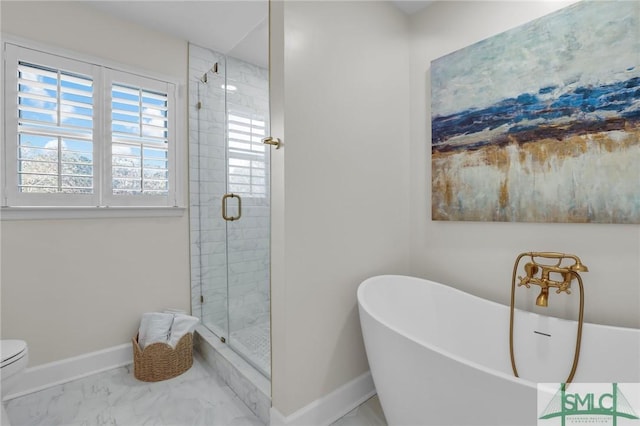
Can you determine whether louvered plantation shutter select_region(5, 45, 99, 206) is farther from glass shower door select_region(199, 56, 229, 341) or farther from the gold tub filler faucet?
the gold tub filler faucet

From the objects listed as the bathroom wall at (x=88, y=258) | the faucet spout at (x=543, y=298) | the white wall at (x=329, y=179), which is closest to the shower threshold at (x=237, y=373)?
the white wall at (x=329, y=179)

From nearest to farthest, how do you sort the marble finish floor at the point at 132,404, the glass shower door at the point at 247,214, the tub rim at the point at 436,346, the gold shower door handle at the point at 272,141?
the tub rim at the point at 436,346 → the gold shower door handle at the point at 272,141 → the marble finish floor at the point at 132,404 → the glass shower door at the point at 247,214

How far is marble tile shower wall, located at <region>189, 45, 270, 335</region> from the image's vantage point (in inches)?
79.6

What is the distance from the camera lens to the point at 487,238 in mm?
1848

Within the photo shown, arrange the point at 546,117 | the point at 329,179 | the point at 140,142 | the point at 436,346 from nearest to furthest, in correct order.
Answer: the point at 436,346 → the point at 546,117 → the point at 329,179 → the point at 140,142

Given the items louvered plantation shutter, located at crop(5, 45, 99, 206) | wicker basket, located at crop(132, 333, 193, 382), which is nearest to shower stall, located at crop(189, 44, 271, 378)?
wicker basket, located at crop(132, 333, 193, 382)

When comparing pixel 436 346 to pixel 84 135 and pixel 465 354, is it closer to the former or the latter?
pixel 465 354

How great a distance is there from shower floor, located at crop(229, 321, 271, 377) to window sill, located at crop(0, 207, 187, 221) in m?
1.08

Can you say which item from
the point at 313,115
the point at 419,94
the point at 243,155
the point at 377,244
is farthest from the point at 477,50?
the point at 243,155

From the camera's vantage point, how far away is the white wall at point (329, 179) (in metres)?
1.51

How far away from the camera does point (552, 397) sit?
83 centimetres

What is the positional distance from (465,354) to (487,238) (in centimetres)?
69

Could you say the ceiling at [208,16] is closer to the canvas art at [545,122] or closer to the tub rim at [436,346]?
the canvas art at [545,122]

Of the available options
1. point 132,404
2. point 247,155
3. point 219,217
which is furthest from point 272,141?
point 132,404
